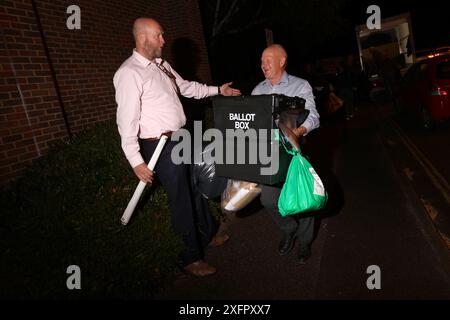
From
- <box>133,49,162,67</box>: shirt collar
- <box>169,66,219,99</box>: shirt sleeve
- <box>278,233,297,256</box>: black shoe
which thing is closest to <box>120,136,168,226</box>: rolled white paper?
<box>133,49,162,67</box>: shirt collar

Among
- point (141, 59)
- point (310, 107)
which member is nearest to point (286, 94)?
point (310, 107)

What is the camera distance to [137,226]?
3.15 meters

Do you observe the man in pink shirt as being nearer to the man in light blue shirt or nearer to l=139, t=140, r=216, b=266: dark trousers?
l=139, t=140, r=216, b=266: dark trousers

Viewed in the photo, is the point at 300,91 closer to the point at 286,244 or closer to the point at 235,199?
the point at 235,199

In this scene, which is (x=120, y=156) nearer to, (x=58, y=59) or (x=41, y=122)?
(x=41, y=122)

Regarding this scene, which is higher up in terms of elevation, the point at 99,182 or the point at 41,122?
the point at 41,122

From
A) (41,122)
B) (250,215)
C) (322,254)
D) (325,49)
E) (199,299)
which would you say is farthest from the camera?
(325,49)

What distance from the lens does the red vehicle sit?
7.05 m

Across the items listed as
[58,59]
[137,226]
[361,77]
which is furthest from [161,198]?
[361,77]

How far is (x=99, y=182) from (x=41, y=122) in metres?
1.57

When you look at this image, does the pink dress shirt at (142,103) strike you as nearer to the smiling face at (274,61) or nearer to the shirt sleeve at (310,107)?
the smiling face at (274,61)

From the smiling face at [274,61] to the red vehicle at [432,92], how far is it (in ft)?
18.0

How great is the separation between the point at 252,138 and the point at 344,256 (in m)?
1.56

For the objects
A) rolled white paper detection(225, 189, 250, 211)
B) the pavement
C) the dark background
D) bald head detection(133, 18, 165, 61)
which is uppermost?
the dark background
